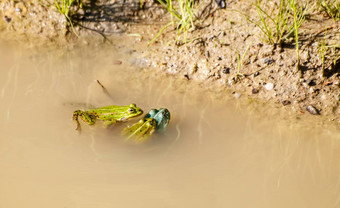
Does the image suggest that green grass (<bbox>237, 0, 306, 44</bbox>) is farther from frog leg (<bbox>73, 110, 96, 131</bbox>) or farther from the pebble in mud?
frog leg (<bbox>73, 110, 96, 131</bbox>)

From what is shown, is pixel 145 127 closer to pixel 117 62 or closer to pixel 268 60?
pixel 117 62

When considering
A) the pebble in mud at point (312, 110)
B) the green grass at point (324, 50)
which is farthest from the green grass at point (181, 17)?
the pebble in mud at point (312, 110)

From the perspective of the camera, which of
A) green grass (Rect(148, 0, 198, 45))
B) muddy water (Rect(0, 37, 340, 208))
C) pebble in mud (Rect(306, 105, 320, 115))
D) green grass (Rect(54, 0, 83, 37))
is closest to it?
muddy water (Rect(0, 37, 340, 208))

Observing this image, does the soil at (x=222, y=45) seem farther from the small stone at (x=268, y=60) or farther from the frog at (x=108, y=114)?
the frog at (x=108, y=114)

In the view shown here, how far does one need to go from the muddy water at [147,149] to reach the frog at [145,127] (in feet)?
0.31

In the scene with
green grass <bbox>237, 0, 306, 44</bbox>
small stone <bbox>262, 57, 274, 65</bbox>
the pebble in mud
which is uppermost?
green grass <bbox>237, 0, 306, 44</bbox>

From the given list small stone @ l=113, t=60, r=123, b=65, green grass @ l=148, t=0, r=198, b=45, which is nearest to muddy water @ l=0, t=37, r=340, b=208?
small stone @ l=113, t=60, r=123, b=65

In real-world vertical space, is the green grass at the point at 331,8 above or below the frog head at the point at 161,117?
above

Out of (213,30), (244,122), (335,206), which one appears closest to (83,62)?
(213,30)

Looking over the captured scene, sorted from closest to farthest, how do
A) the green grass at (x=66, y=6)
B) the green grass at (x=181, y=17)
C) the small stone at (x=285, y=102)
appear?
the small stone at (x=285, y=102), the green grass at (x=181, y=17), the green grass at (x=66, y=6)

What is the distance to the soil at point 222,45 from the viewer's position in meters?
4.48

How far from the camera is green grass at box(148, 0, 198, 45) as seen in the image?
4781 mm

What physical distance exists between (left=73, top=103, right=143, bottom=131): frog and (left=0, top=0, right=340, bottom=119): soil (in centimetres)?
105

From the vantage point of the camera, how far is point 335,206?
3.43 metres
